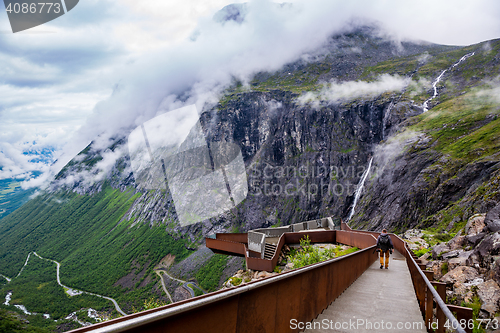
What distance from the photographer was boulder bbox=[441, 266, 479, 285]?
314 inches

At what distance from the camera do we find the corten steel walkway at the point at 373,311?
18.4ft

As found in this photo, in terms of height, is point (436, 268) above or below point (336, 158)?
above

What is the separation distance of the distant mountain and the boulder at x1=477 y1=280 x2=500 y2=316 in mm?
16534

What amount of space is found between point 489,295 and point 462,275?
74.2 inches

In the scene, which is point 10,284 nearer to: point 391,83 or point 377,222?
point 377,222

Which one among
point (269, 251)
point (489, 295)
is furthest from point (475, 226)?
point (269, 251)

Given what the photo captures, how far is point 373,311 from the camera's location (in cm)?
651

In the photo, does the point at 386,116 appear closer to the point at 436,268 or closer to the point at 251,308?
the point at 436,268

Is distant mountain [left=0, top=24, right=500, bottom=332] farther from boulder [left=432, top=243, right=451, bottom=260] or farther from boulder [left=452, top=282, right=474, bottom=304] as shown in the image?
boulder [left=452, top=282, right=474, bottom=304]

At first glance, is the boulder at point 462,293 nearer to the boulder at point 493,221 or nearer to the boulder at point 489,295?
the boulder at point 489,295

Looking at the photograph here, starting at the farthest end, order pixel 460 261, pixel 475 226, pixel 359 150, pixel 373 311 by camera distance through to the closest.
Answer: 1. pixel 359 150
2. pixel 475 226
3. pixel 460 261
4. pixel 373 311

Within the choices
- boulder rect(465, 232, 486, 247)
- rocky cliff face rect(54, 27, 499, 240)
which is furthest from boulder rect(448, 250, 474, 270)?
rocky cliff face rect(54, 27, 499, 240)

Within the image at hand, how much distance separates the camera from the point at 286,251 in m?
22.5

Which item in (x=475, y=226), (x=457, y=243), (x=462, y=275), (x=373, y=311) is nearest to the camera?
(x=373, y=311)
